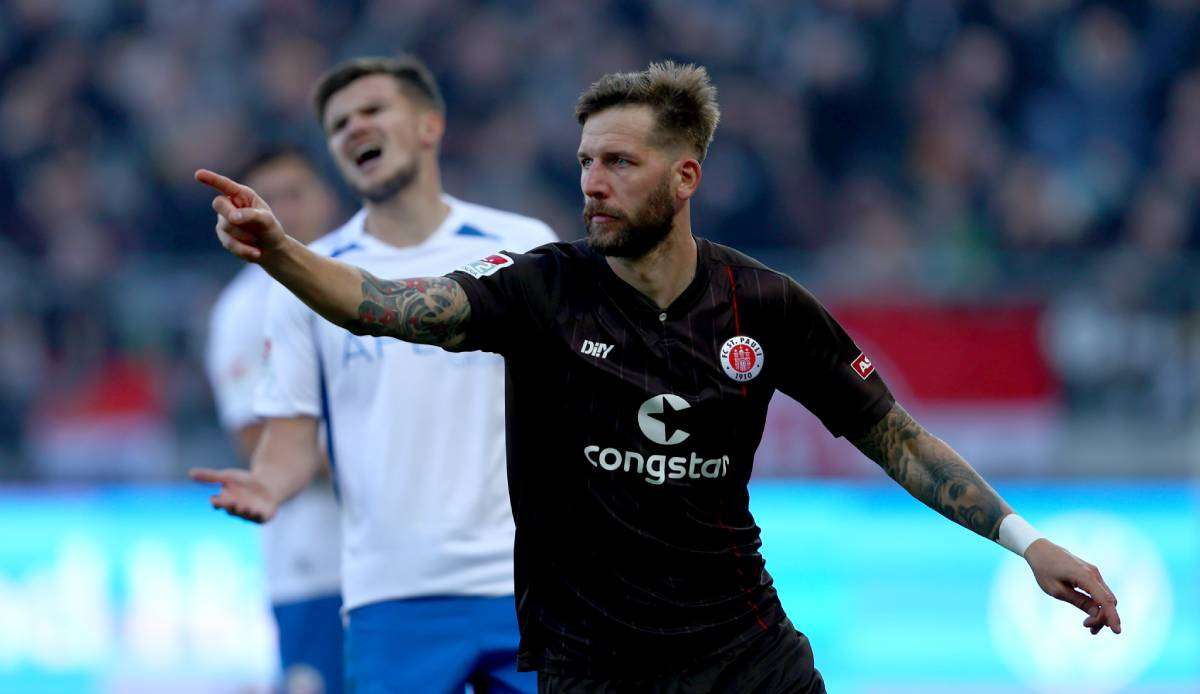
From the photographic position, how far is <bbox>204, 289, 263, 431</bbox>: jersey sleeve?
6574 millimetres

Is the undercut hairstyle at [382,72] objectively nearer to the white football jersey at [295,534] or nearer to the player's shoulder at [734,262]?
the white football jersey at [295,534]

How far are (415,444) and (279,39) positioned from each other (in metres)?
9.55

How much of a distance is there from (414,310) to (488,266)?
1.00 feet

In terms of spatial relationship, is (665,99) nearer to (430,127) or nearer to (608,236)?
(608,236)

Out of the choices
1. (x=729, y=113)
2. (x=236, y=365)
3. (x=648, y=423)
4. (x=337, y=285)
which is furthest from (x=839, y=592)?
(x=337, y=285)

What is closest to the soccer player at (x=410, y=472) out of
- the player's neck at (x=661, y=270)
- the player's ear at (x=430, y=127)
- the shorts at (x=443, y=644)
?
the shorts at (x=443, y=644)

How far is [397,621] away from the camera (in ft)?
16.6

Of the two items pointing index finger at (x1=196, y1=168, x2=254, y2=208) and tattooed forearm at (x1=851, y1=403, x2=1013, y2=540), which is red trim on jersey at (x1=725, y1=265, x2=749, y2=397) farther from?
pointing index finger at (x1=196, y1=168, x2=254, y2=208)

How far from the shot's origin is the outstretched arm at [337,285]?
11.5 ft

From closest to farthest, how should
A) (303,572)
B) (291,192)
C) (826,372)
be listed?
(826,372), (303,572), (291,192)

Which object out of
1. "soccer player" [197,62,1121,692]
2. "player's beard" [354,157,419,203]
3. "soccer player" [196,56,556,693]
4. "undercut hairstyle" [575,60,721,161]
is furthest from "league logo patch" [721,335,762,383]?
"player's beard" [354,157,419,203]

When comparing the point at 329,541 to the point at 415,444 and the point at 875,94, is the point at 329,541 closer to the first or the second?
the point at 415,444

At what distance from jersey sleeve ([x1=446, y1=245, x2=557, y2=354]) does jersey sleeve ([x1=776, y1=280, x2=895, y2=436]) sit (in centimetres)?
61

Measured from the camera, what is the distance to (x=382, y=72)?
18.5ft
